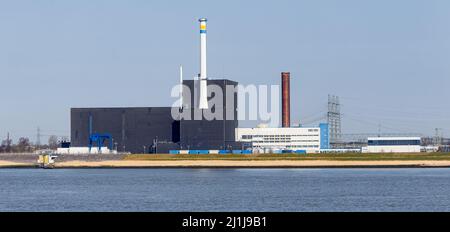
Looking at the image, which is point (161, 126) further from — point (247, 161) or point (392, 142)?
point (392, 142)

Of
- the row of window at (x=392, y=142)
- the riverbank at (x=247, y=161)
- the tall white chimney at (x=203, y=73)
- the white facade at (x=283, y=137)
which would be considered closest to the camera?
the riverbank at (x=247, y=161)

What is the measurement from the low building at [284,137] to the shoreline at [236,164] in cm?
3784

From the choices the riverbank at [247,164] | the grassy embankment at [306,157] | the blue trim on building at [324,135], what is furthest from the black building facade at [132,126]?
the blue trim on building at [324,135]

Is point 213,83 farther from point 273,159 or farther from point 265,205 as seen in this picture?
point 265,205

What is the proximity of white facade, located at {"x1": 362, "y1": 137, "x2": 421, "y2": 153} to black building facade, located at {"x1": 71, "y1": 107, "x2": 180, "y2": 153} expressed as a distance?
136 ft

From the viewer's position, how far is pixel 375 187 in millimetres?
69438

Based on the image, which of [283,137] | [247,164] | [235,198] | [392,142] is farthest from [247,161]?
[235,198]

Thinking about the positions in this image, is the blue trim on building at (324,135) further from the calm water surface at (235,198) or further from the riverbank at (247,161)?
the calm water surface at (235,198)

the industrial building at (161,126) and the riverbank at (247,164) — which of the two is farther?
the industrial building at (161,126)

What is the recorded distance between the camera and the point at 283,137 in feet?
580

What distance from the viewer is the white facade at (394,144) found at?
174750 mm
